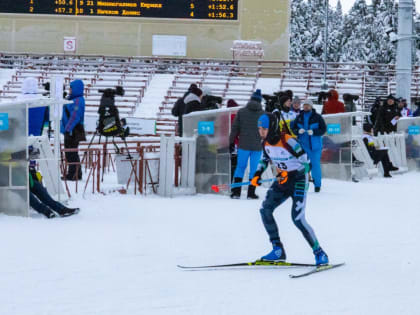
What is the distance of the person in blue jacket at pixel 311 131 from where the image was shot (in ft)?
45.3

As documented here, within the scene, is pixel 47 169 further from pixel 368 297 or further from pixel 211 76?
pixel 211 76

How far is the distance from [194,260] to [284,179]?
1.02m

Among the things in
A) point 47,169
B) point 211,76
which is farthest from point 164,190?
point 211,76

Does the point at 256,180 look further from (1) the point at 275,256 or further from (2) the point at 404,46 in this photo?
(2) the point at 404,46

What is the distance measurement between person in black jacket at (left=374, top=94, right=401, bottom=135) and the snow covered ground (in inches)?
340

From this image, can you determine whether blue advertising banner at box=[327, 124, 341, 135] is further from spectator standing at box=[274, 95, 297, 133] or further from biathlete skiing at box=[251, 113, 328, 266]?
biathlete skiing at box=[251, 113, 328, 266]

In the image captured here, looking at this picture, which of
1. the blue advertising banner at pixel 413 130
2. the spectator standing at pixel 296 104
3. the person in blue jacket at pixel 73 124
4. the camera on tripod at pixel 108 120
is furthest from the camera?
the blue advertising banner at pixel 413 130

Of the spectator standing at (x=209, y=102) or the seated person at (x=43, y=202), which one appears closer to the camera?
the seated person at (x=43, y=202)

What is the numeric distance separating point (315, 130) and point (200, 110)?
1947mm

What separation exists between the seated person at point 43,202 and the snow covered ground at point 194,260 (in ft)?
0.42

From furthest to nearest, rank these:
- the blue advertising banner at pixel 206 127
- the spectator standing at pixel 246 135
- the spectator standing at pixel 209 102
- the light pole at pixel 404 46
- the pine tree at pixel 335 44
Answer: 1. the pine tree at pixel 335 44
2. the light pole at pixel 404 46
3. the spectator standing at pixel 209 102
4. the blue advertising banner at pixel 206 127
5. the spectator standing at pixel 246 135

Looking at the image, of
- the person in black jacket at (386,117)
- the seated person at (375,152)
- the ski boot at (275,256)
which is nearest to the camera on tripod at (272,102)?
the seated person at (375,152)

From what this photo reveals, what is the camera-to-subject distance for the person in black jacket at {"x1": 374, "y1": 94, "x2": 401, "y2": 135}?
2033 centimetres

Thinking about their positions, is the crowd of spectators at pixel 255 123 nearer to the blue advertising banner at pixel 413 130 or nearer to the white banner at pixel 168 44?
the blue advertising banner at pixel 413 130
